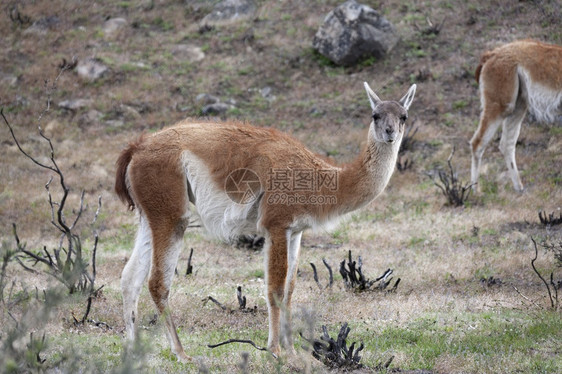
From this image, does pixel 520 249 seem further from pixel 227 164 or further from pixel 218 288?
pixel 227 164

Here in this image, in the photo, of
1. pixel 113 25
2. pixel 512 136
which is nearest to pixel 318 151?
pixel 512 136

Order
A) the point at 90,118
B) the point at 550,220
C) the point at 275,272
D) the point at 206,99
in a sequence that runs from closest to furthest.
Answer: the point at 275,272 < the point at 550,220 < the point at 90,118 < the point at 206,99

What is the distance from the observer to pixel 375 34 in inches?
756

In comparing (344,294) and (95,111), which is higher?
(95,111)

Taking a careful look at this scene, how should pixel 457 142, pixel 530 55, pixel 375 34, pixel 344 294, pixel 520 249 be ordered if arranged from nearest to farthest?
1. pixel 344 294
2. pixel 520 249
3. pixel 530 55
4. pixel 457 142
5. pixel 375 34

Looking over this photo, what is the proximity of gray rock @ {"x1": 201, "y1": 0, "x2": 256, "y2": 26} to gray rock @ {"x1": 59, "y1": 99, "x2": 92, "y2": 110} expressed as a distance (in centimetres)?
615

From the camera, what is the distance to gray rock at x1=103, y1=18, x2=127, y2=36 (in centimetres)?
2304

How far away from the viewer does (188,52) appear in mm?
21484

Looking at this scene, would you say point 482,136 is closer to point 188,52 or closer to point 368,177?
point 368,177

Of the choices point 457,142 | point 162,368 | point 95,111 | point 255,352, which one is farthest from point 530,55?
point 95,111

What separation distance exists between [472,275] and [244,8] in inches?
682

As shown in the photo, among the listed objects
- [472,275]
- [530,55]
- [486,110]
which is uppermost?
[530,55]

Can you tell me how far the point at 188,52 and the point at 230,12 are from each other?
2.89 m

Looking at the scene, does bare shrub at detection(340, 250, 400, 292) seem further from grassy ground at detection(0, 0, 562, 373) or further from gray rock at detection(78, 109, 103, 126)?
gray rock at detection(78, 109, 103, 126)
